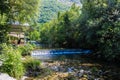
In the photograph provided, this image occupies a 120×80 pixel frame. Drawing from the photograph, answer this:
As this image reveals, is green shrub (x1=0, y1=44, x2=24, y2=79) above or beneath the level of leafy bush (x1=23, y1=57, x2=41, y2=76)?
above

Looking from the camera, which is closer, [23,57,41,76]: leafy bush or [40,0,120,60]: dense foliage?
[23,57,41,76]: leafy bush

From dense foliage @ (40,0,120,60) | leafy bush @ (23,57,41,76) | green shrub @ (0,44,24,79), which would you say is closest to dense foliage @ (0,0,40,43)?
leafy bush @ (23,57,41,76)

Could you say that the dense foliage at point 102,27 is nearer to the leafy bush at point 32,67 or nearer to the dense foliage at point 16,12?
the dense foliage at point 16,12

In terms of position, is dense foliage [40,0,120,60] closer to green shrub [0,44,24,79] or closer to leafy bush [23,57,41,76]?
leafy bush [23,57,41,76]

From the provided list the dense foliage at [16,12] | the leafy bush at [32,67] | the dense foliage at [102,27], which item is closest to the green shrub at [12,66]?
the leafy bush at [32,67]

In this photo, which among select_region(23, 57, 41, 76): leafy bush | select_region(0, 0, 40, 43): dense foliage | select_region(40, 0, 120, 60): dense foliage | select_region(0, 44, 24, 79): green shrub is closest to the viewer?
select_region(0, 44, 24, 79): green shrub

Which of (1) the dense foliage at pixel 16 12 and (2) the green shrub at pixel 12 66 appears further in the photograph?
(1) the dense foliage at pixel 16 12

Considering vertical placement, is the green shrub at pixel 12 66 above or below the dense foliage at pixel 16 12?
below

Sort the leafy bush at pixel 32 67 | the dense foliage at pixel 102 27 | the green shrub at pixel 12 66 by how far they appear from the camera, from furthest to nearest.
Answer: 1. the dense foliage at pixel 102 27
2. the leafy bush at pixel 32 67
3. the green shrub at pixel 12 66

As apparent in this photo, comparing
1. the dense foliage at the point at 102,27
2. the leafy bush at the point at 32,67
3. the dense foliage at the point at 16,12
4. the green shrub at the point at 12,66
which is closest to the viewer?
the green shrub at the point at 12,66

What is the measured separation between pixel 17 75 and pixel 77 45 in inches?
1330

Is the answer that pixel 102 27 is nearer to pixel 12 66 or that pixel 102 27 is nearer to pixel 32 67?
pixel 32 67

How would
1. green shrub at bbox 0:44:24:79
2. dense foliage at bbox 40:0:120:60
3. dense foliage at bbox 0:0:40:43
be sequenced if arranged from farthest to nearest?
dense foliage at bbox 40:0:120:60, dense foliage at bbox 0:0:40:43, green shrub at bbox 0:44:24:79

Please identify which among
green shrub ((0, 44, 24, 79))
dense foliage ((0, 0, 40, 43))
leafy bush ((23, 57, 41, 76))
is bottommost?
leafy bush ((23, 57, 41, 76))
